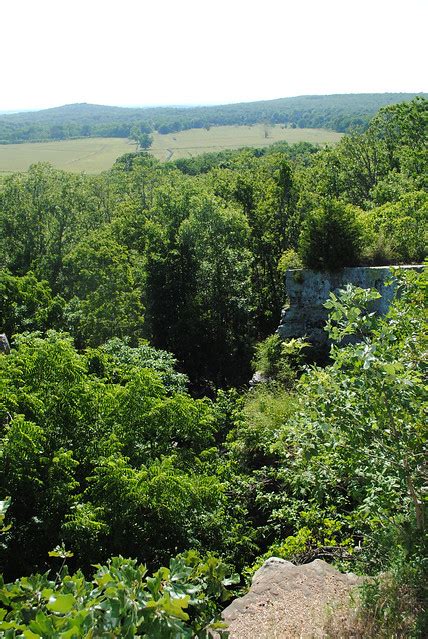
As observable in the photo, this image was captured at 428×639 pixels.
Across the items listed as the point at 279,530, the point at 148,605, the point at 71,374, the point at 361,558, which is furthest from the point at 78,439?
the point at 148,605

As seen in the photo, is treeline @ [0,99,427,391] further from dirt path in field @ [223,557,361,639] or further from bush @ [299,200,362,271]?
dirt path in field @ [223,557,361,639]

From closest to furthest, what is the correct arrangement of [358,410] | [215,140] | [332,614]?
[358,410]
[332,614]
[215,140]

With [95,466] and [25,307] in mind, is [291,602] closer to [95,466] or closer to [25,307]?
[95,466]

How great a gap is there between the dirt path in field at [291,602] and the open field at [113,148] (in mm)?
91582

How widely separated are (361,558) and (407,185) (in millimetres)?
22620

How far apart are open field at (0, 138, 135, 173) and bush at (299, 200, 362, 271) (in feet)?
265

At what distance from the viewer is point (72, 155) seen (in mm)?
131875

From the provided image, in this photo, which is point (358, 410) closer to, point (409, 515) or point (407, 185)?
point (409, 515)

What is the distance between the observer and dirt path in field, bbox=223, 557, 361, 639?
6898 millimetres

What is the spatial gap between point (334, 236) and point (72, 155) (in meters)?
125

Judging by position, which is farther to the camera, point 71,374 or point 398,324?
point 71,374

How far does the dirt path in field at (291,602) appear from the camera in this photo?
690 cm

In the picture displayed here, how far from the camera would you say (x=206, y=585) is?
175 inches

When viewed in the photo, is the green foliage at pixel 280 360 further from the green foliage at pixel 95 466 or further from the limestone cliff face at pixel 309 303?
the green foliage at pixel 95 466
